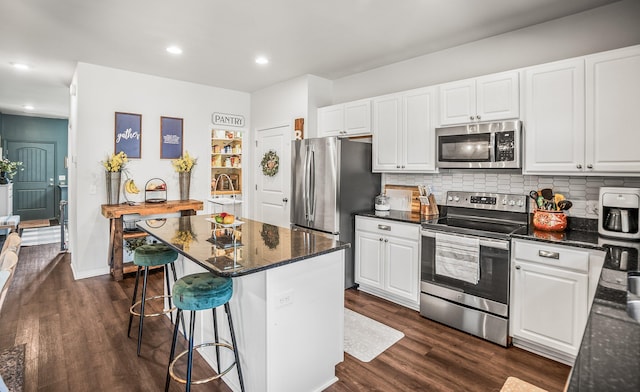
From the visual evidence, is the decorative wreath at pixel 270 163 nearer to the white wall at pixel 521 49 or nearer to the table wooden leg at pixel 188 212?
the table wooden leg at pixel 188 212

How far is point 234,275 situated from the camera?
1598mm

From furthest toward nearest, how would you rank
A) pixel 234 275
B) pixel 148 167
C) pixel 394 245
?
pixel 148 167, pixel 394 245, pixel 234 275

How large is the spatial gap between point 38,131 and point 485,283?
1027 centimetres

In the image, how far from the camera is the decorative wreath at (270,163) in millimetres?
5188

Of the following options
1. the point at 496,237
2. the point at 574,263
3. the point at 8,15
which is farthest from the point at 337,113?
the point at 8,15

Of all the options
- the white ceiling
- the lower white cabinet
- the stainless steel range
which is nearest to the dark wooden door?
the white ceiling

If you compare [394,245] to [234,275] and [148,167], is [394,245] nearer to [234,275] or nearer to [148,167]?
[234,275]

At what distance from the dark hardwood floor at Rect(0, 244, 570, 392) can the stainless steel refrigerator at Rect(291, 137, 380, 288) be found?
882 millimetres

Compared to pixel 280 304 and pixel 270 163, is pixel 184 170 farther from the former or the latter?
pixel 280 304

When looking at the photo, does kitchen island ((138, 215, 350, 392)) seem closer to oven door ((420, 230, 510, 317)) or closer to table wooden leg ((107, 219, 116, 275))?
oven door ((420, 230, 510, 317))

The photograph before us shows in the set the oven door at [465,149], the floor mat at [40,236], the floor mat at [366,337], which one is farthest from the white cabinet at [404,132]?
the floor mat at [40,236]

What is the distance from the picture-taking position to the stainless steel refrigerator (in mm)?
3834

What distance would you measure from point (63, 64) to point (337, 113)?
3.60 meters

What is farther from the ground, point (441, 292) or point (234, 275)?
point (234, 275)
